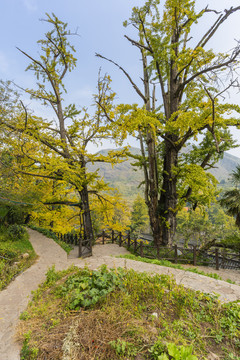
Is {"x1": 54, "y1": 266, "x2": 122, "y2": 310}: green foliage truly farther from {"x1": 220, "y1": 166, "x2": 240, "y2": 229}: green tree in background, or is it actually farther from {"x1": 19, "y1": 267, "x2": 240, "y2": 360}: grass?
{"x1": 220, "y1": 166, "x2": 240, "y2": 229}: green tree in background

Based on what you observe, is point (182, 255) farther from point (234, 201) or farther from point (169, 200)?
point (234, 201)

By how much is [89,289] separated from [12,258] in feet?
19.2

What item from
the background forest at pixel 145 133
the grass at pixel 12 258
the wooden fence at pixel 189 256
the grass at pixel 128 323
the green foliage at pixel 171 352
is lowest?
the wooden fence at pixel 189 256

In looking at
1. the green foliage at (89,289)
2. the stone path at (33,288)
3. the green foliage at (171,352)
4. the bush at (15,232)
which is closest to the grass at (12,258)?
the bush at (15,232)

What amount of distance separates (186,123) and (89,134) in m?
6.74

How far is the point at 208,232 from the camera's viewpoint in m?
36.3

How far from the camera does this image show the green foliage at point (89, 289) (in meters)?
3.52

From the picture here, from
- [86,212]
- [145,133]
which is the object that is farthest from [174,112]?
[86,212]

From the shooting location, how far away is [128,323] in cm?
290

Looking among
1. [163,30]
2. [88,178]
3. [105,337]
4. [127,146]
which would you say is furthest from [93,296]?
[163,30]

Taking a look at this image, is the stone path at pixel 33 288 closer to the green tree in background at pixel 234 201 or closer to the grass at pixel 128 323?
the grass at pixel 128 323

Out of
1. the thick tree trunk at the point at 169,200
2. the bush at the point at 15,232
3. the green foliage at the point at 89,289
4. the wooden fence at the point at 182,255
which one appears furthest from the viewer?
the thick tree trunk at the point at 169,200

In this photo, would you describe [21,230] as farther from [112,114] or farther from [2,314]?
[112,114]

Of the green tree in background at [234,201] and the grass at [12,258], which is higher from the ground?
the green tree in background at [234,201]
